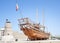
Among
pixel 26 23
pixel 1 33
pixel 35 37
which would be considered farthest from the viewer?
pixel 1 33

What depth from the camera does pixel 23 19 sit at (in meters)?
24.0

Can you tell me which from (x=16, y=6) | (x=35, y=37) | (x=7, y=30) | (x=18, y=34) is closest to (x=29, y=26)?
(x=35, y=37)

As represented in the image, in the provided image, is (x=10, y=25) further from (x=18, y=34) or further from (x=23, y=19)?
(x=23, y=19)

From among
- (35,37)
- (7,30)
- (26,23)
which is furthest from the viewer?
(7,30)

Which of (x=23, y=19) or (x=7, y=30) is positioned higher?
(x=23, y=19)

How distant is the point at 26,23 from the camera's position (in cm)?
2372

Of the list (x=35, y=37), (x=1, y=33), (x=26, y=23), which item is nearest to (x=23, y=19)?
(x=26, y=23)

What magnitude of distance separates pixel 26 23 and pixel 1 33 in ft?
76.0

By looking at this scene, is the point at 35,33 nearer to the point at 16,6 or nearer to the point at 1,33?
the point at 16,6

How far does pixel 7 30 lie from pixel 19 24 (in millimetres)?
12341

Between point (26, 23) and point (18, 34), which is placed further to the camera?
point (18, 34)

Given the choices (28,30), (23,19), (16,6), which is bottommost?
(28,30)

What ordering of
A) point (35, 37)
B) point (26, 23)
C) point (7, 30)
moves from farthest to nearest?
point (7, 30), point (35, 37), point (26, 23)

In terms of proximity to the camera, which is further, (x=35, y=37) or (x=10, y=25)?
(x=10, y=25)
